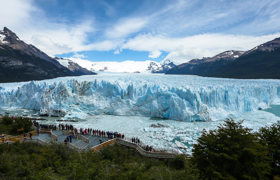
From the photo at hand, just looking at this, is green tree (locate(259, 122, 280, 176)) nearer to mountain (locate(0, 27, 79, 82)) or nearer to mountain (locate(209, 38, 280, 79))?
mountain (locate(209, 38, 280, 79))

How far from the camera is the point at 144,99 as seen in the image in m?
25.4

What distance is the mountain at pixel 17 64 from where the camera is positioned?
205 ft

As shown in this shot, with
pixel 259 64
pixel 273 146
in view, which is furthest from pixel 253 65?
pixel 273 146

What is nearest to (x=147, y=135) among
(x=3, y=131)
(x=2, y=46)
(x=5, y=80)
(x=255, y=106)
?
(x=3, y=131)

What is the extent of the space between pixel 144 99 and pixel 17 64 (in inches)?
2512

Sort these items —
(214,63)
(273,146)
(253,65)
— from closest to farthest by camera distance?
(273,146) < (253,65) < (214,63)

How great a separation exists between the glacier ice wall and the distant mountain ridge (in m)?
38.3

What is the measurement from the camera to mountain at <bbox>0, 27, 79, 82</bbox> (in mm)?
62375

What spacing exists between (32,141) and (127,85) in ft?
57.0

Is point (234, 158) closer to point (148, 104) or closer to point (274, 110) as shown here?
point (148, 104)

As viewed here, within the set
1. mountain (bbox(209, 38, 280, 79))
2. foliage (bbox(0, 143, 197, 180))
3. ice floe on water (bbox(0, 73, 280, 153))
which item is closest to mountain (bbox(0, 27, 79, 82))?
ice floe on water (bbox(0, 73, 280, 153))

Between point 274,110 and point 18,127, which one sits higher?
point 18,127

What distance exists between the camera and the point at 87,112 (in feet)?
85.5

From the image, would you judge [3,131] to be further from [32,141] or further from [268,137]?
[268,137]
